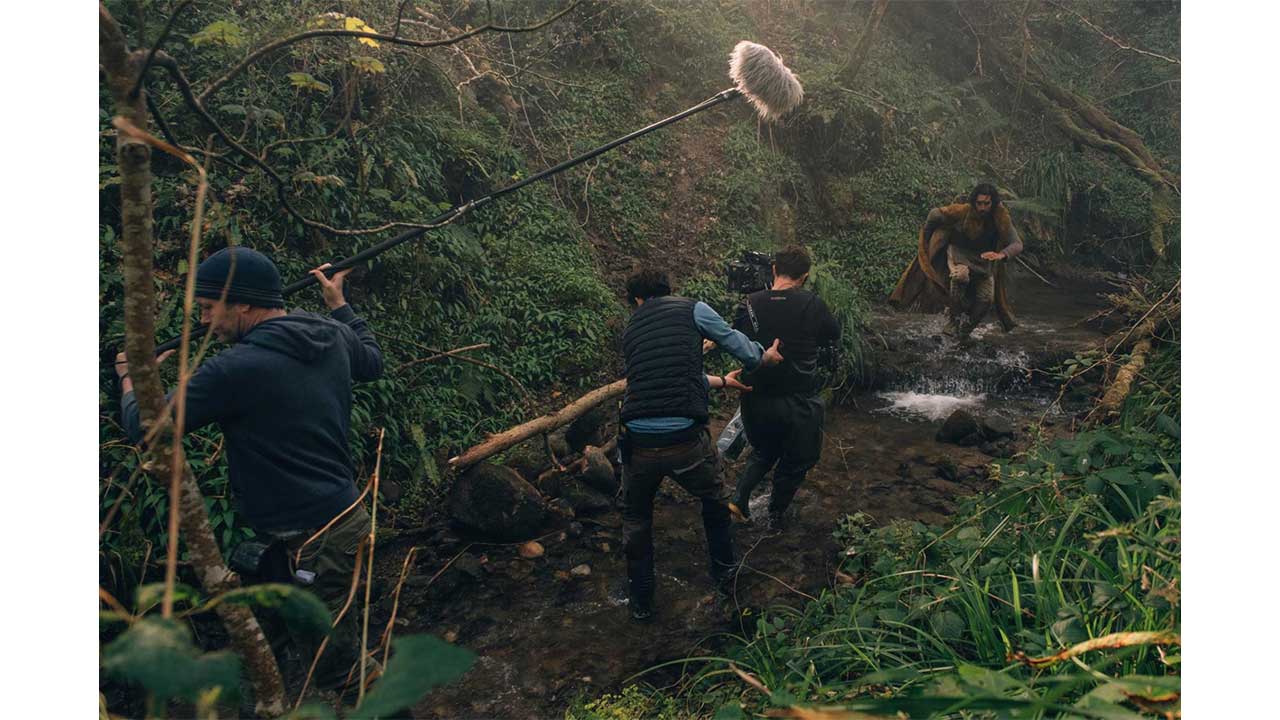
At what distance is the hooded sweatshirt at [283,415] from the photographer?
2.43 meters

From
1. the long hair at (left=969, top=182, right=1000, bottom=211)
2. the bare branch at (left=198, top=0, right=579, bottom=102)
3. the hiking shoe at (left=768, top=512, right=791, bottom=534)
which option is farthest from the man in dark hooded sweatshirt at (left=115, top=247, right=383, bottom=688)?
the long hair at (left=969, top=182, right=1000, bottom=211)

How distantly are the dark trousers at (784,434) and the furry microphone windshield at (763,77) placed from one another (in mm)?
2003

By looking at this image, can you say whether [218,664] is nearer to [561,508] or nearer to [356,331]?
[356,331]

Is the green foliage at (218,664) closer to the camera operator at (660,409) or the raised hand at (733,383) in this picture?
the camera operator at (660,409)

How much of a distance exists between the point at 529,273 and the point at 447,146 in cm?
136

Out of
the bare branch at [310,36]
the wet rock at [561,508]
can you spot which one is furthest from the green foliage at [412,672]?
the wet rock at [561,508]

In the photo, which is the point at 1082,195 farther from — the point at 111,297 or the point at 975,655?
the point at 111,297

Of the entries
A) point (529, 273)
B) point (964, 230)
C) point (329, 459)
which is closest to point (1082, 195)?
point (964, 230)

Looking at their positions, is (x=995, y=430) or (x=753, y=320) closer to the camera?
(x=753, y=320)

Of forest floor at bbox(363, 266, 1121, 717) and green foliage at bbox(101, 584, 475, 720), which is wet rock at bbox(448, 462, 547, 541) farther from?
green foliage at bbox(101, 584, 475, 720)

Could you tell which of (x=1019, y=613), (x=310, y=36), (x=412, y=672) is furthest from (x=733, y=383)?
(x=412, y=672)

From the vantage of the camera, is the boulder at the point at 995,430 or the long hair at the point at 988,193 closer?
the boulder at the point at 995,430

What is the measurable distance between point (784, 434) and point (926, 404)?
3.53 meters

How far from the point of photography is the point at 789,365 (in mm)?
4613
